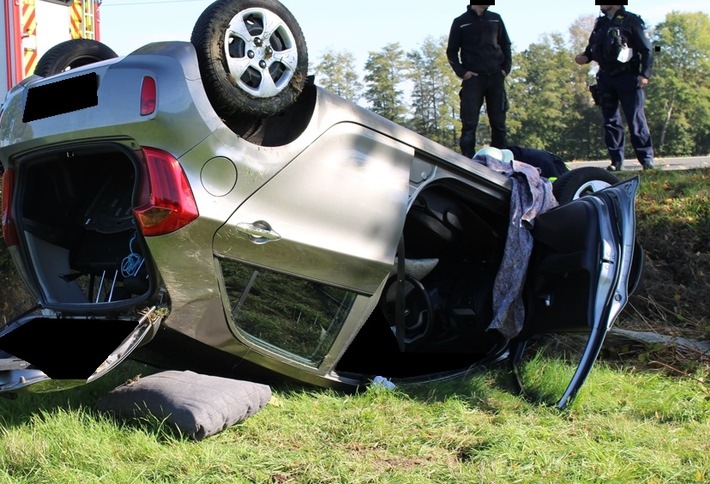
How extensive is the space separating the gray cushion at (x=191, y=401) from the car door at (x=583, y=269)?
53.7 inches

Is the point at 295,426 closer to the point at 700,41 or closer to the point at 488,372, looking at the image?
the point at 488,372

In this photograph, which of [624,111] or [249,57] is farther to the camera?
[624,111]

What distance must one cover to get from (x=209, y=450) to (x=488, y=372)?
1.66 metres

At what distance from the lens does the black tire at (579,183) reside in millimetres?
4277

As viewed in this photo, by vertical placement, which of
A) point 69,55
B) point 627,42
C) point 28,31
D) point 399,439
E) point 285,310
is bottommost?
point 399,439

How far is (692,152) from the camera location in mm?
45250

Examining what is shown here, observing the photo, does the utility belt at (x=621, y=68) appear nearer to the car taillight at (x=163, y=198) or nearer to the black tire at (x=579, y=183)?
the black tire at (x=579, y=183)

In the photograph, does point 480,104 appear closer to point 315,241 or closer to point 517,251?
point 517,251

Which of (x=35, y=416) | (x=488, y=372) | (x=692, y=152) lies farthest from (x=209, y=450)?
(x=692, y=152)

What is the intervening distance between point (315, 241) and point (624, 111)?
580cm

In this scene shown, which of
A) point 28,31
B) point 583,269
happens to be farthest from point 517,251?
point 28,31

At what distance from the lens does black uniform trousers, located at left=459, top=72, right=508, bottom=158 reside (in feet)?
26.6

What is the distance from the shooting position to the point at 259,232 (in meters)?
2.97

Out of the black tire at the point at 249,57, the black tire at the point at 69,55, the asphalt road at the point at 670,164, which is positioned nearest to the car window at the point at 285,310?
the black tire at the point at 249,57
